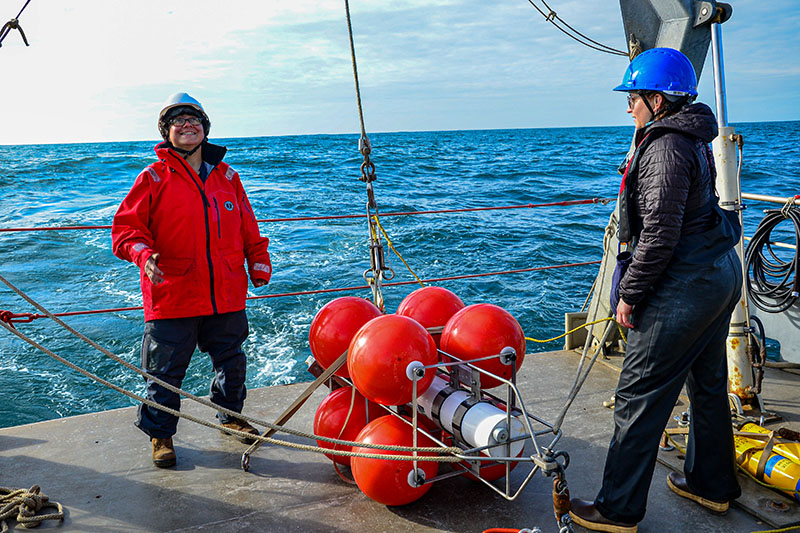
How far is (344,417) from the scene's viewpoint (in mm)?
3289

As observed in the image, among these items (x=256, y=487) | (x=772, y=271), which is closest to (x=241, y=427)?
(x=256, y=487)

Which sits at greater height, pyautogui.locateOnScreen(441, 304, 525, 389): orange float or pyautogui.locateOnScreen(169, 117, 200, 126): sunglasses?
pyautogui.locateOnScreen(169, 117, 200, 126): sunglasses

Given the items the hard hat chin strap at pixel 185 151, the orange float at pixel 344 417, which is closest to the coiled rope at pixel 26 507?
the orange float at pixel 344 417

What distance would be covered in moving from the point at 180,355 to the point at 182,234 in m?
0.67

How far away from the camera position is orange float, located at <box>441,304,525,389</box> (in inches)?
121

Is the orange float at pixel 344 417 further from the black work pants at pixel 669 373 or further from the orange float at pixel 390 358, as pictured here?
the black work pants at pixel 669 373

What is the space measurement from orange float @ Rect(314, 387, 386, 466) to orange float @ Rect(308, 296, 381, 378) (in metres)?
0.17

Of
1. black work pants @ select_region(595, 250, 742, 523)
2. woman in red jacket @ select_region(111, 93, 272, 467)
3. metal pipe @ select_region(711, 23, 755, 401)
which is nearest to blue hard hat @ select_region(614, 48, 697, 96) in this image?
black work pants @ select_region(595, 250, 742, 523)

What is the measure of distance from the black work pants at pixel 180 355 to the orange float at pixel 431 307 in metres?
0.96

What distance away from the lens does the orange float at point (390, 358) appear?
2805mm

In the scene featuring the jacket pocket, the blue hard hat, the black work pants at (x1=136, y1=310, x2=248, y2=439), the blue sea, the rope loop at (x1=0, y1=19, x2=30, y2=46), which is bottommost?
the blue sea

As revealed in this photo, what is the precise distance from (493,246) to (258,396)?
38.2 ft

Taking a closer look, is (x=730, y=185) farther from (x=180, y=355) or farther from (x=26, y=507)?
(x=26, y=507)

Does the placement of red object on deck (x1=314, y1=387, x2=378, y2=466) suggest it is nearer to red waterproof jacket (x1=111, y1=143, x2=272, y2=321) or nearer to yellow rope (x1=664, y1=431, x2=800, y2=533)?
red waterproof jacket (x1=111, y1=143, x2=272, y2=321)
